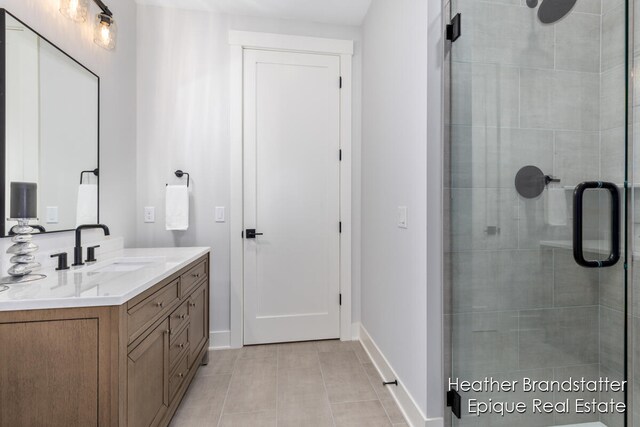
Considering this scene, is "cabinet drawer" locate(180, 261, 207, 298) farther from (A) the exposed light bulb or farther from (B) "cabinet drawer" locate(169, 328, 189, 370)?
(A) the exposed light bulb

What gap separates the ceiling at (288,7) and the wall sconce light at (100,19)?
64 centimetres

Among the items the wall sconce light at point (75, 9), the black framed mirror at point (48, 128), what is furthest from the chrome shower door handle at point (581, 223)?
the wall sconce light at point (75, 9)

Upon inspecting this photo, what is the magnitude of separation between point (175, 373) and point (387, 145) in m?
1.84

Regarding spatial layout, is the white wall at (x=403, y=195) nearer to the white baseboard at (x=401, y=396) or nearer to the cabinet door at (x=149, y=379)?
the white baseboard at (x=401, y=396)

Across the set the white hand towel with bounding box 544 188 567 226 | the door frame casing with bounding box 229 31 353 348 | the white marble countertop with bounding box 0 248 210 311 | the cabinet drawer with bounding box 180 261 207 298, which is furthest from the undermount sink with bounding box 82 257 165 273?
the white hand towel with bounding box 544 188 567 226

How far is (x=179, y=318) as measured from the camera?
1729 mm

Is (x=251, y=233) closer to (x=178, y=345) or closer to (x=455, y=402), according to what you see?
(x=178, y=345)

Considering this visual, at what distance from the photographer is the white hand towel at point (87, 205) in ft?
5.92

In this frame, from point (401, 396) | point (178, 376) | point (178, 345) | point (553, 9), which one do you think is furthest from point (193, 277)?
point (553, 9)

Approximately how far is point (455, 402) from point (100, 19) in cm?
298

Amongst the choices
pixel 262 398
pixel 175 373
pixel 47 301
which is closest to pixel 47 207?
pixel 47 301

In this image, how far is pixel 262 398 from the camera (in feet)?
6.30

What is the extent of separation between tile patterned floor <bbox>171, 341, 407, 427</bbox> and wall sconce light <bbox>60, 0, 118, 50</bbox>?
7.56 ft

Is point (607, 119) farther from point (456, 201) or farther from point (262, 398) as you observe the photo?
point (262, 398)
